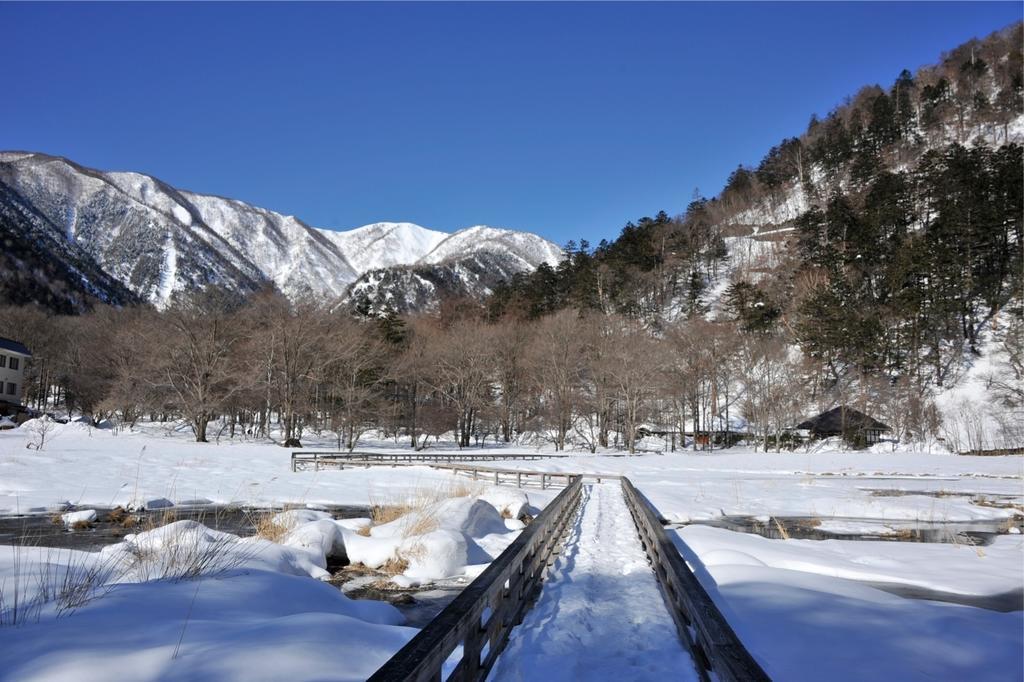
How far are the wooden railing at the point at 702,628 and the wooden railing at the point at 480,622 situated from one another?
137 cm

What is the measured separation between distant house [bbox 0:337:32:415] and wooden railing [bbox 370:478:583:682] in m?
64.7

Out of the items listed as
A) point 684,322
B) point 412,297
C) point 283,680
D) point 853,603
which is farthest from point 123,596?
point 412,297

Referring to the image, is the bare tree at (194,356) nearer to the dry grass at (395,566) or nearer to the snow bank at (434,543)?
A: the snow bank at (434,543)

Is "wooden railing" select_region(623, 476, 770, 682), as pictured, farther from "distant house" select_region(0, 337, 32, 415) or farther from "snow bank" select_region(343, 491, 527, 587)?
"distant house" select_region(0, 337, 32, 415)

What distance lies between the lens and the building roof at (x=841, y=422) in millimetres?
43281

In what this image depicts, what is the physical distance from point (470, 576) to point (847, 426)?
144 feet

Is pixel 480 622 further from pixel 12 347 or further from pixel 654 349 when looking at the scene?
pixel 12 347

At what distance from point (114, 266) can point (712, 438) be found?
180869 millimetres

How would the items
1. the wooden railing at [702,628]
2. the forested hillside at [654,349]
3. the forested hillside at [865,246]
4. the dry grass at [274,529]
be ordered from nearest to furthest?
the wooden railing at [702,628] → the dry grass at [274,529] → the forested hillside at [654,349] → the forested hillside at [865,246]

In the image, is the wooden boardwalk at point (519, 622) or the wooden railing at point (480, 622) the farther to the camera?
the wooden boardwalk at point (519, 622)

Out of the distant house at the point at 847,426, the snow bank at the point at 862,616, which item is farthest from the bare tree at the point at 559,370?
the snow bank at the point at 862,616

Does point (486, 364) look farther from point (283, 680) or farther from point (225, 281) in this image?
point (225, 281)

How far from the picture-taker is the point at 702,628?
3.59 m

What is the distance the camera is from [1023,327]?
41188mm
